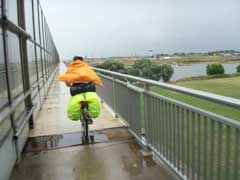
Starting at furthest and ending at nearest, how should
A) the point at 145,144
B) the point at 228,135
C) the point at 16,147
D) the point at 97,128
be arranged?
the point at 97,128, the point at 145,144, the point at 16,147, the point at 228,135

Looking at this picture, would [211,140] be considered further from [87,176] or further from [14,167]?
[14,167]

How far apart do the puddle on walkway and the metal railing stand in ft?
1.27

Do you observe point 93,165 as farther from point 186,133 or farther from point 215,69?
point 215,69

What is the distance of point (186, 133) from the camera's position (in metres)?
2.74

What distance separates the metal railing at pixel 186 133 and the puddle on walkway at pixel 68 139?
0.39 m

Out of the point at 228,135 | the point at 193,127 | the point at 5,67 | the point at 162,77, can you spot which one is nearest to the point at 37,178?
the point at 5,67

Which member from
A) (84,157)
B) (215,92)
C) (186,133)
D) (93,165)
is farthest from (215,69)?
(186,133)

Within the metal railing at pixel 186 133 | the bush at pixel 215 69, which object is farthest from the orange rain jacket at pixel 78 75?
the bush at pixel 215 69

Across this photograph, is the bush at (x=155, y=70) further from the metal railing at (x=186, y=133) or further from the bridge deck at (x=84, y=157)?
the metal railing at (x=186, y=133)

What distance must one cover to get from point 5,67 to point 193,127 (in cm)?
222

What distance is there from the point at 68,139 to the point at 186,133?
2433mm

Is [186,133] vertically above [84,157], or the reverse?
[186,133]

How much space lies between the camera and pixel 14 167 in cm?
353

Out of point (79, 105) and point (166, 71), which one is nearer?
point (79, 105)
